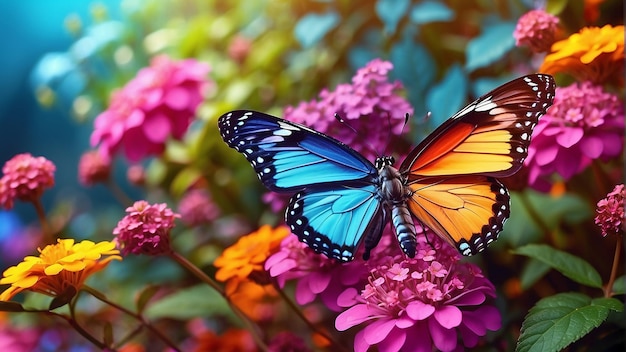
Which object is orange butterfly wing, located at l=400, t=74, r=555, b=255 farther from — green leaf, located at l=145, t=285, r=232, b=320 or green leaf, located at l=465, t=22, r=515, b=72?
green leaf, located at l=145, t=285, r=232, b=320

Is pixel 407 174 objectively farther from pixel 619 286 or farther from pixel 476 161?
pixel 619 286

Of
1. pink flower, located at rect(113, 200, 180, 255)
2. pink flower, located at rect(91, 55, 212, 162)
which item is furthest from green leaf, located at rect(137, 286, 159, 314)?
pink flower, located at rect(91, 55, 212, 162)

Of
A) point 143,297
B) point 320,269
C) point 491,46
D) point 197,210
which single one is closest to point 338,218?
point 320,269

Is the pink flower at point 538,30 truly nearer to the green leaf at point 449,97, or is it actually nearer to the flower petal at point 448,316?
the green leaf at point 449,97

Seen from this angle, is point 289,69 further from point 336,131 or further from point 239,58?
point 336,131

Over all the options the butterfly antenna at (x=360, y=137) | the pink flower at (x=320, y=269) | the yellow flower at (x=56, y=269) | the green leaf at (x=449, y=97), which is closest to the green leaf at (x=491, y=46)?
the green leaf at (x=449, y=97)
